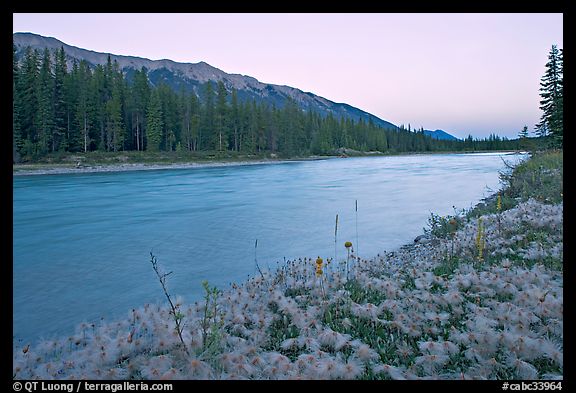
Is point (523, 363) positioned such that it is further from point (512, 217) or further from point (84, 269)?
point (84, 269)

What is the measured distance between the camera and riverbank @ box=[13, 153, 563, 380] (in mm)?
2980

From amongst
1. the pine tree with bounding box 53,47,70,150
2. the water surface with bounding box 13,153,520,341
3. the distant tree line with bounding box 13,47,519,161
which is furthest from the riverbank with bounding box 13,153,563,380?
the pine tree with bounding box 53,47,70,150

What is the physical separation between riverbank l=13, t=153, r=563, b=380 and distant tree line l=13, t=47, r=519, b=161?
43.0 meters

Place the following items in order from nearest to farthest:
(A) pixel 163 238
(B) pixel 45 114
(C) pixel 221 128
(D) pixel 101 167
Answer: (A) pixel 163 238, (D) pixel 101 167, (B) pixel 45 114, (C) pixel 221 128

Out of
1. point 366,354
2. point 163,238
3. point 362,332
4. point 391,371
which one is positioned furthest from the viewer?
point 163,238

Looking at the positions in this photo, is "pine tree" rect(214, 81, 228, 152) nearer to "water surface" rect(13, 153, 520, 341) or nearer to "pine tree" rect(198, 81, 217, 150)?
"pine tree" rect(198, 81, 217, 150)

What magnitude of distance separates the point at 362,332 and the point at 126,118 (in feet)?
234

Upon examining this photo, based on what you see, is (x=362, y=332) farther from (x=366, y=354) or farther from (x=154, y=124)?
(x=154, y=124)

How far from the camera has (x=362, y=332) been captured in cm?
378

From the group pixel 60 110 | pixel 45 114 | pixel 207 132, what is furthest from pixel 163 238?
pixel 207 132

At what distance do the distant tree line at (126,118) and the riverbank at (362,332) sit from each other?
141 ft

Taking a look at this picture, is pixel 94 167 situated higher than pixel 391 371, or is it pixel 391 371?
pixel 94 167
